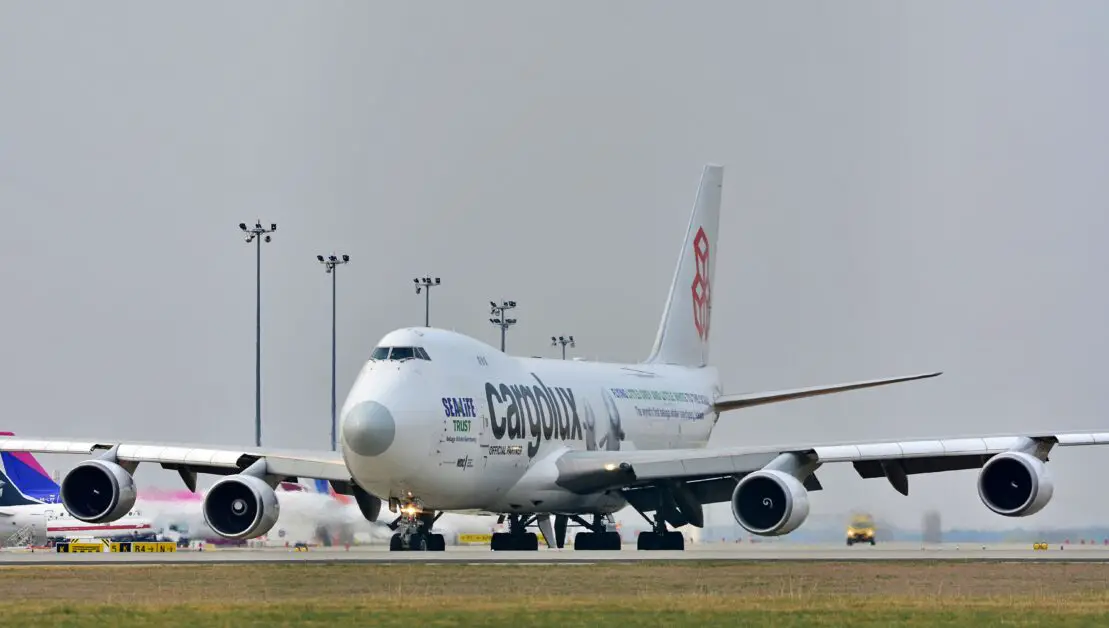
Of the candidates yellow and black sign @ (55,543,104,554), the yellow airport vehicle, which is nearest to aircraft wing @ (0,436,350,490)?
the yellow airport vehicle

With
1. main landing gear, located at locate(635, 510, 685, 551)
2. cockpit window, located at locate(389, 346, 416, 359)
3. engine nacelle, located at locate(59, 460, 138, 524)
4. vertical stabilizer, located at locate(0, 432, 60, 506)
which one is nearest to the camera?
engine nacelle, located at locate(59, 460, 138, 524)

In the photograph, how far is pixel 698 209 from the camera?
70.2 meters

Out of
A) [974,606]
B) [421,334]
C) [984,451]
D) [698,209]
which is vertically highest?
[698,209]

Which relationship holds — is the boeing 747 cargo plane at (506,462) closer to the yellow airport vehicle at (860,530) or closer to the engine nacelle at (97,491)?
the engine nacelle at (97,491)

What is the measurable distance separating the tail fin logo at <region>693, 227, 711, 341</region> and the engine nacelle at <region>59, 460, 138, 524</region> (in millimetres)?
27406

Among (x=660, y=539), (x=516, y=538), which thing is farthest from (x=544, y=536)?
(x=660, y=539)

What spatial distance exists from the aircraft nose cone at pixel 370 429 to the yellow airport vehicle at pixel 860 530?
20420mm

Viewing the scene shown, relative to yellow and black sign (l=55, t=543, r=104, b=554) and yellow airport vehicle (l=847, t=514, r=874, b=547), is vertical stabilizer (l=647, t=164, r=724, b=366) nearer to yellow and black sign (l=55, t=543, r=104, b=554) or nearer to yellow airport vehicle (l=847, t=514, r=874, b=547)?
yellow airport vehicle (l=847, t=514, r=874, b=547)

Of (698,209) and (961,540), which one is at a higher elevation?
(698,209)

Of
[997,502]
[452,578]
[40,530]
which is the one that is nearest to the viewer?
[452,578]

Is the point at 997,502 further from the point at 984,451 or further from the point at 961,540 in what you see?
the point at 961,540

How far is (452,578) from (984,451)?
17.0 metres

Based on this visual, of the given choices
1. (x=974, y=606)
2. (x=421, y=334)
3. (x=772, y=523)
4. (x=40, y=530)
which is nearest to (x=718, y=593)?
(x=974, y=606)

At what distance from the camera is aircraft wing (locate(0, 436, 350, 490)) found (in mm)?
48344
